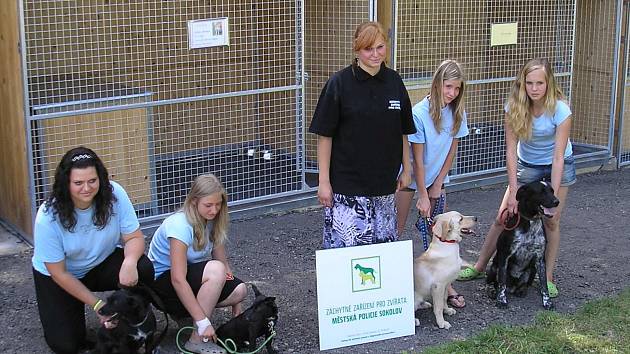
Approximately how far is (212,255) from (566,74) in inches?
195

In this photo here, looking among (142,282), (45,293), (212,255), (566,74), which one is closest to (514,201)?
(212,255)

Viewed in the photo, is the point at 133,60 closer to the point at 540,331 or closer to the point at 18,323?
the point at 18,323

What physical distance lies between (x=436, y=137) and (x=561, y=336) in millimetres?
1307

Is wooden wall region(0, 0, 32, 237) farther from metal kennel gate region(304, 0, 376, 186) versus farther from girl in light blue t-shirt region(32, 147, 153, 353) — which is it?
metal kennel gate region(304, 0, 376, 186)

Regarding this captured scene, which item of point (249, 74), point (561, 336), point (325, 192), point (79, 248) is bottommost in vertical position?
point (561, 336)

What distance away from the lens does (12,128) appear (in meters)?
5.93

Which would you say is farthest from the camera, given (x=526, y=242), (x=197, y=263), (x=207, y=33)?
(x=207, y=33)

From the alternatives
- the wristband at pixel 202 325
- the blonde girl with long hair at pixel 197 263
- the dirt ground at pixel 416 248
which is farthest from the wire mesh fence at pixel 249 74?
the wristband at pixel 202 325

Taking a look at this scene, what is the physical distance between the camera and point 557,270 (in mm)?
5742

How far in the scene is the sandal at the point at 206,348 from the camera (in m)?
4.19

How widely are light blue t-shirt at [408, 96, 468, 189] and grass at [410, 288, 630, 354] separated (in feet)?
3.18

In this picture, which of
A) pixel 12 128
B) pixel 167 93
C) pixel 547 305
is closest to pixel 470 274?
pixel 547 305

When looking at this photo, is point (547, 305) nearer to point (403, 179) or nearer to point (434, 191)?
point (434, 191)

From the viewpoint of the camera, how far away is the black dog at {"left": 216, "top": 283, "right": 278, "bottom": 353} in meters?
4.10
